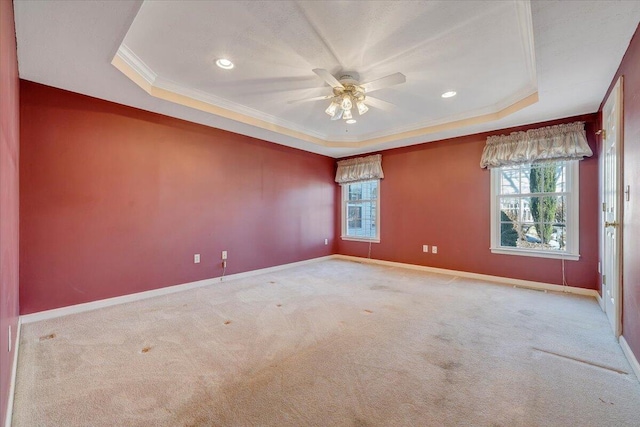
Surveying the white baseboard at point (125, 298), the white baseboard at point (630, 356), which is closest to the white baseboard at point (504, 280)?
the white baseboard at point (630, 356)

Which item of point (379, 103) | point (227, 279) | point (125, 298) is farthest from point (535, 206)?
point (125, 298)

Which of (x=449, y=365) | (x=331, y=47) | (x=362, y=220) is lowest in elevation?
(x=449, y=365)

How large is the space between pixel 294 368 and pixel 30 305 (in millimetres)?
2728

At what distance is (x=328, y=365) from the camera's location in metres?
1.93

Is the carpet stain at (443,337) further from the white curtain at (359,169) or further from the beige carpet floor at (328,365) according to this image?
the white curtain at (359,169)

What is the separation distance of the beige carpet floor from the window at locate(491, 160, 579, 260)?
3.00ft

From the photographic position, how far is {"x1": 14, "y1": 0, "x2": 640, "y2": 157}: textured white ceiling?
189cm

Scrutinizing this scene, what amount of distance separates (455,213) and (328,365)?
3.61 meters

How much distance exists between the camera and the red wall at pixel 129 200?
8.92ft

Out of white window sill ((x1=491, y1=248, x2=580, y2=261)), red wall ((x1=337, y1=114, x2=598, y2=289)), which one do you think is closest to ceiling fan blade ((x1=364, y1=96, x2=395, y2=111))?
red wall ((x1=337, y1=114, x2=598, y2=289))

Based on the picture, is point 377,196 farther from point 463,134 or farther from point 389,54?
point 389,54

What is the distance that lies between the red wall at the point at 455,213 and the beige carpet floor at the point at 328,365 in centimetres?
74

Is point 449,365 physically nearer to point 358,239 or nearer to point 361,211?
point 358,239

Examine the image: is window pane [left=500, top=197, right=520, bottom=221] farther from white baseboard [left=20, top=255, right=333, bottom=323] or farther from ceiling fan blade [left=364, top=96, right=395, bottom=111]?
white baseboard [left=20, top=255, right=333, bottom=323]
